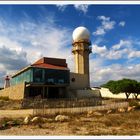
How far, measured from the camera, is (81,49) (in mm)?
61469

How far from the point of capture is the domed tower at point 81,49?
201ft

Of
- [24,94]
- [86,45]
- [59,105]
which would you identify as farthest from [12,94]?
[86,45]

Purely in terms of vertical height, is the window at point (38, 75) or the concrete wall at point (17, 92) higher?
the window at point (38, 75)

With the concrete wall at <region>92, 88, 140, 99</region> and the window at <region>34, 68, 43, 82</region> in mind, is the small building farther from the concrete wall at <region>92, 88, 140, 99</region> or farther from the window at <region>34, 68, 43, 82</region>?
the concrete wall at <region>92, 88, 140, 99</region>

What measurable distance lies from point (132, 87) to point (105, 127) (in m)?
35.5

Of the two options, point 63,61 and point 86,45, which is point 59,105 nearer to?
point 63,61

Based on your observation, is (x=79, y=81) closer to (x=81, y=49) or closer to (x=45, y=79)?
(x=81, y=49)

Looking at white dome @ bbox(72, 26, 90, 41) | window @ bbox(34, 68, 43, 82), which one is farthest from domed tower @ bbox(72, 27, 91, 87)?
window @ bbox(34, 68, 43, 82)

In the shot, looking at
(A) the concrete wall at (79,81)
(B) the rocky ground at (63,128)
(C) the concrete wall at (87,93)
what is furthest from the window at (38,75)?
(B) the rocky ground at (63,128)

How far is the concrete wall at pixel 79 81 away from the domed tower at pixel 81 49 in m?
1.36

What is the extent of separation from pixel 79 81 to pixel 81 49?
768 cm

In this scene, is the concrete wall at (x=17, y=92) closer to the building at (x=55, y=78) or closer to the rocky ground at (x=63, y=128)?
the building at (x=55, y=78)

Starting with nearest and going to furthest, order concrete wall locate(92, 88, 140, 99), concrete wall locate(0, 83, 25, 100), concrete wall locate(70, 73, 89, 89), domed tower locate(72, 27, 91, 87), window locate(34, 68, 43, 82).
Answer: concrete wall locate(0, 83, 25, 100)
window locate(34, 68, 43, 82)
concrete wall locate(70, 73, 89, 89)
concrete wall locate(92, 88, 140, 99)
domed tower locate(72, 27, 91, 87)

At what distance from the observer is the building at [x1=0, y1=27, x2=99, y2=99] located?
1874 inches
